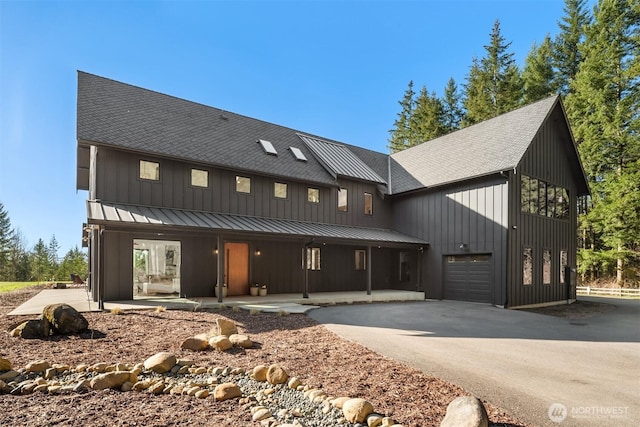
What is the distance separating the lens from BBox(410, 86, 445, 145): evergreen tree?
102 ft

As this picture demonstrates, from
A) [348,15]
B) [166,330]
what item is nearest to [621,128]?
[348,15]

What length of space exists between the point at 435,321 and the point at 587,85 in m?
20.7

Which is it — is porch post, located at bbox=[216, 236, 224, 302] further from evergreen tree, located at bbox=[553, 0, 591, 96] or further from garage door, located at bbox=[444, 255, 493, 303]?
evergreen tree, located at bbox=[553, 0, 591, 96]

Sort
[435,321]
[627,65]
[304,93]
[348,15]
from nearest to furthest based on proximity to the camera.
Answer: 1. [435,321]
2. [348,15]
3. [627,65]
4. [304,93]

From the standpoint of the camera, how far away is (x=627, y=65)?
2042 cm

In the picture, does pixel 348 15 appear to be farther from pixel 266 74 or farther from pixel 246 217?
pixel 246 217

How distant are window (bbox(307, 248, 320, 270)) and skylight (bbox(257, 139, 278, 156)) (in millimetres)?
4456

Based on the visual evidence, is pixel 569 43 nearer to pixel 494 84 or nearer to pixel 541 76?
pixel 541 76

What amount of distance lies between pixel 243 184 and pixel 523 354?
1053cm

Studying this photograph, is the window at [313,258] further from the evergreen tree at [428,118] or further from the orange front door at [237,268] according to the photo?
the evergreen tree at [428,118]

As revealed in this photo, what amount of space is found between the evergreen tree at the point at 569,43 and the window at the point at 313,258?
22.7 metres

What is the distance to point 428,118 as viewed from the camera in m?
31.4

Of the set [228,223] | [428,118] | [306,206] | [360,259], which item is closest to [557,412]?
[228,223]

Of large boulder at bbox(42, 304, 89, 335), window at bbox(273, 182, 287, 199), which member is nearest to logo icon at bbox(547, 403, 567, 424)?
large boulder at bbox(42, 304, 89, 335)
